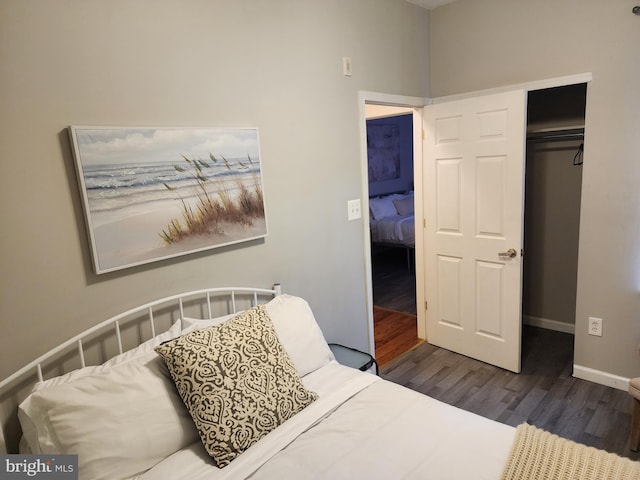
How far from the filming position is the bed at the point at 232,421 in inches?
50.7

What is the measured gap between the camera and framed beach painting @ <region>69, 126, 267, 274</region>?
5.17ft

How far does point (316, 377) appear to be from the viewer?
Result: 6.20 ft

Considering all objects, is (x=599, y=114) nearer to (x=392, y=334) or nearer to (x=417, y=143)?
(x=417, y=143)

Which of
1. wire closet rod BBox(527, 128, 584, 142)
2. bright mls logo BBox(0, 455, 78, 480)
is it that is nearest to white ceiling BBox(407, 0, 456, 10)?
wire closet rod BBox(527, 128, 584, 142)

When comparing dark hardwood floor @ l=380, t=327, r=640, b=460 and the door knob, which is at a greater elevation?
the door knob

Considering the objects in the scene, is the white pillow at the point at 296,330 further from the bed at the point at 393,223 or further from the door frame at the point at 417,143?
the bed at the point at 393,223

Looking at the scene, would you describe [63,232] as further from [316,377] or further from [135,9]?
[316,377]

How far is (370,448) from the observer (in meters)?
1.40

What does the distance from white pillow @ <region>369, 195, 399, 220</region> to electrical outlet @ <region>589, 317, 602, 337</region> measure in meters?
3.22

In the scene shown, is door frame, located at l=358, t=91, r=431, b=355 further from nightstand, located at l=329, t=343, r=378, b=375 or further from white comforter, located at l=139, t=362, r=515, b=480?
white comforter, located at l=139, t=362, r=515, b=480

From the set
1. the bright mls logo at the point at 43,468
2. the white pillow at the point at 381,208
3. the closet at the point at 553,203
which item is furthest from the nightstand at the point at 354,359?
the white pillow at the point at 381,208

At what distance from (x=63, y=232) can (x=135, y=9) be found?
0.94 meters

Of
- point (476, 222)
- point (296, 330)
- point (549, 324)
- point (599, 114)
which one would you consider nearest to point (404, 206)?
point (549, 324)

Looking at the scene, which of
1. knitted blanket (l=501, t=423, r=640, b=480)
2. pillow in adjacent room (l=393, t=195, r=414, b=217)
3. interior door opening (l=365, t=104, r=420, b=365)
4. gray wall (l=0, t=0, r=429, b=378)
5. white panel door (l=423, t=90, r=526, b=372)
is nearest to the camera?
knitted blanket (l=501, t=423, r=640, b=480)
